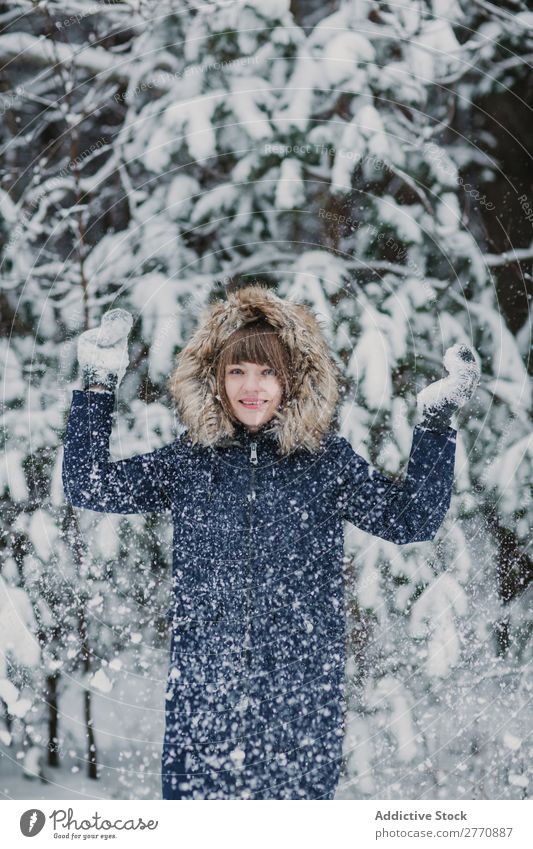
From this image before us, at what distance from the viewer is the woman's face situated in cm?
139

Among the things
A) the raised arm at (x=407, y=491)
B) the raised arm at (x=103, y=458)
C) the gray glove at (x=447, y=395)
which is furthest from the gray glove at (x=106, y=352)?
the gray glove at (x=447, y=395)

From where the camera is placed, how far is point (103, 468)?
1409 millimetres

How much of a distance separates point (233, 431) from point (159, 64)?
2.93 feet

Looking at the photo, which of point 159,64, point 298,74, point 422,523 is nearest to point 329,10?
point 298,74

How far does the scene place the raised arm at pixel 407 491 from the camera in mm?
1367

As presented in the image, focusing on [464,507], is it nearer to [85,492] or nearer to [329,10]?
[85,492]

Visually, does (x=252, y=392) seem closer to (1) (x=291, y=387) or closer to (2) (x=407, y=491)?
(1) (x=291, y=387)

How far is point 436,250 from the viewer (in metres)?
1.66

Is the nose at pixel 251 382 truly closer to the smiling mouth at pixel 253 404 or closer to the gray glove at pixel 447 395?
the smiling mouth at pixel 253 404

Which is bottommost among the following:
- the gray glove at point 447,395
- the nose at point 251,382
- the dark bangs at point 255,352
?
the gray glove at point 447,395

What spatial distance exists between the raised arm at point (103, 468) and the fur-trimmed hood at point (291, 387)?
0.11m
